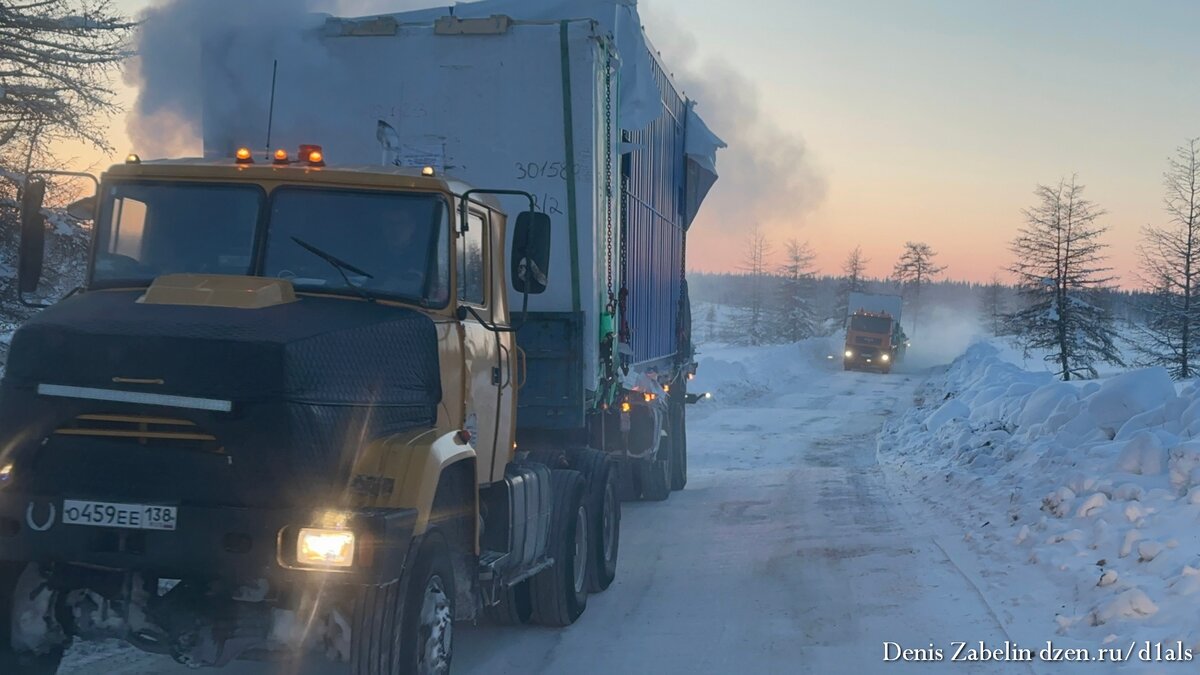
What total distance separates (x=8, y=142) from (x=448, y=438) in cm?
1702

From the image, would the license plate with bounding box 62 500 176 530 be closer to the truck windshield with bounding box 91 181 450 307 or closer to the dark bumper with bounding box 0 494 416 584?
the dark bumper with bounding box 0 494 416 584

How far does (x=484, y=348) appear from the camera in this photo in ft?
20.1

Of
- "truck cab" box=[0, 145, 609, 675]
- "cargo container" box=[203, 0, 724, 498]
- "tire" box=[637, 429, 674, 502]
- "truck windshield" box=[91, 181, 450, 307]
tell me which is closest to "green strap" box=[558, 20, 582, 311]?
"cargo container" box=[203, 0, 724, 498]

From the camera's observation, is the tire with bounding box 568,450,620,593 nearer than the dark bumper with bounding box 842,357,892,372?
Yes

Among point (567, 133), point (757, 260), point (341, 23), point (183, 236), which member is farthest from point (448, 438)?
point (757, 260)

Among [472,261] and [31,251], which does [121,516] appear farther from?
[472,261]

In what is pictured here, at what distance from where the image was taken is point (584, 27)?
26.0 ft

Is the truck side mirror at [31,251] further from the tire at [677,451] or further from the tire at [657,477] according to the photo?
the tire at [677,451]

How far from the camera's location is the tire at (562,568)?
7410 mm

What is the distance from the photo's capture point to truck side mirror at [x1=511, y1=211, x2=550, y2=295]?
584 centimetres

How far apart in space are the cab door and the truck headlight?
4.91 feet

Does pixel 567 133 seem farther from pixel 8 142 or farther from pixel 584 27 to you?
pixel 8 142

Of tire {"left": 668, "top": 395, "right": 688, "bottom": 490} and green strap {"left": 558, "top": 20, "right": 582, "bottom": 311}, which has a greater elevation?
green strap {"left": 558, "top": 20, "right": 582, "bottom": 311}

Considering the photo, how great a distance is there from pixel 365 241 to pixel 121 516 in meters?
1.80
